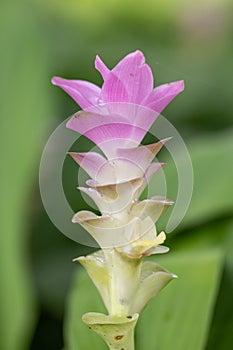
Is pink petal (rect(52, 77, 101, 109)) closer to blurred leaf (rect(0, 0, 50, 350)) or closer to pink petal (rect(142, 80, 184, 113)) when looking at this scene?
pink petal (rect(142, 80, 184, 113))

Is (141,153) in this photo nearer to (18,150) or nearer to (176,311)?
(176,311)

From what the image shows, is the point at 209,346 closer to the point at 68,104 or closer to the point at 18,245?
the point at 18,245

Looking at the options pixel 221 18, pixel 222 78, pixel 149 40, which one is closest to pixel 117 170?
pixel 222 78

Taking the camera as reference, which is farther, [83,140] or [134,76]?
[83,140]

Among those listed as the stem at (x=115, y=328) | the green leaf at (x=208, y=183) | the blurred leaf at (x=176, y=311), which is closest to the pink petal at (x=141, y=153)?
the stem at (x=115, y=328)

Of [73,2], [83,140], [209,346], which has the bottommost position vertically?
[209,346]

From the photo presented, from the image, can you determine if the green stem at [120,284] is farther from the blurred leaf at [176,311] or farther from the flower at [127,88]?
the blurred leaf at [176,311]

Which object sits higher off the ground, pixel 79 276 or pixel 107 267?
pixel 107 267
